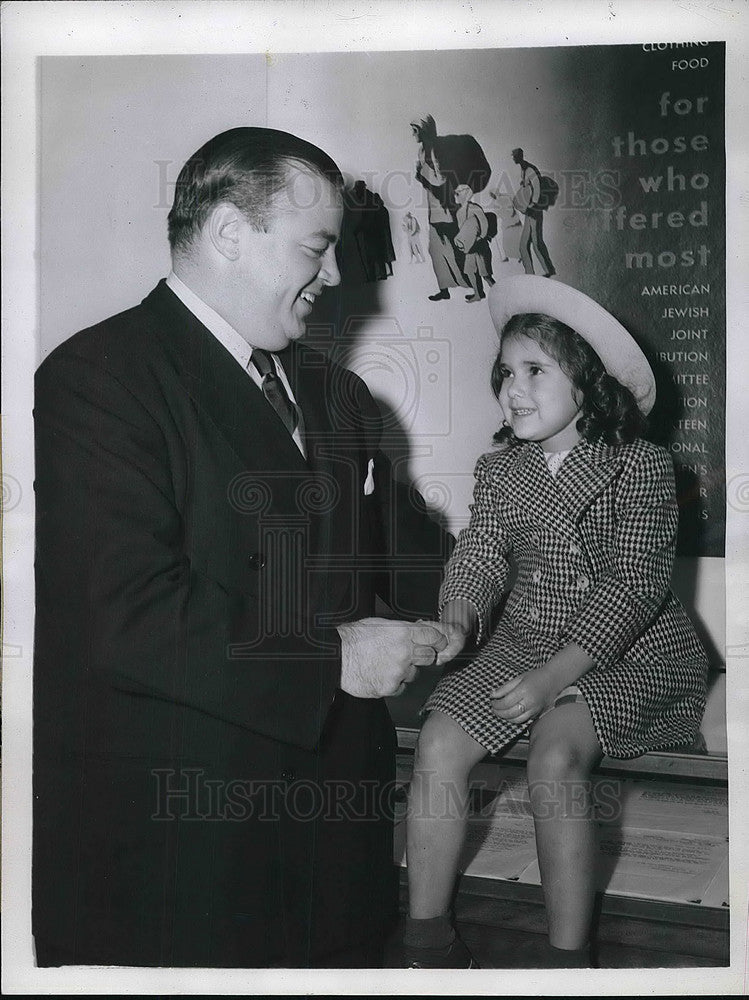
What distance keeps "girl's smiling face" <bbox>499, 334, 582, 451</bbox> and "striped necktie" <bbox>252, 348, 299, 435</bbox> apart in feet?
1.19

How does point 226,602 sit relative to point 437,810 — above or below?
above

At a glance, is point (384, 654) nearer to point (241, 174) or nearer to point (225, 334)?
point (225, 334)

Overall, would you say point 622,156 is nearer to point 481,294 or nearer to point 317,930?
point 481,294

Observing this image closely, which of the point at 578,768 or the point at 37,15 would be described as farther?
the point at 37,15

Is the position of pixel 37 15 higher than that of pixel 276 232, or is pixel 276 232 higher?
pixel 37 15

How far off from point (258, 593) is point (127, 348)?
0.48 meters

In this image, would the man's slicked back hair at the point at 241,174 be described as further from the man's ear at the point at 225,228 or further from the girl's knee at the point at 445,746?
the girl's knee at the point at 445,746

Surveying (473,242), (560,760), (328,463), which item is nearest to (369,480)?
(328,463)

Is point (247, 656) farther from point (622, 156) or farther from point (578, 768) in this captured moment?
point (622, 156)

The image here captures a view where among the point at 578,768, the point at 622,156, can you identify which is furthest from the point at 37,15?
the point at 578,768

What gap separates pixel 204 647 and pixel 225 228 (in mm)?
719

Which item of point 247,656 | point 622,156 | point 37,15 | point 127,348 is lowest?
point 247,656

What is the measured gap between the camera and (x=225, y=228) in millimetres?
1532

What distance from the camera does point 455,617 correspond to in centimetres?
154
